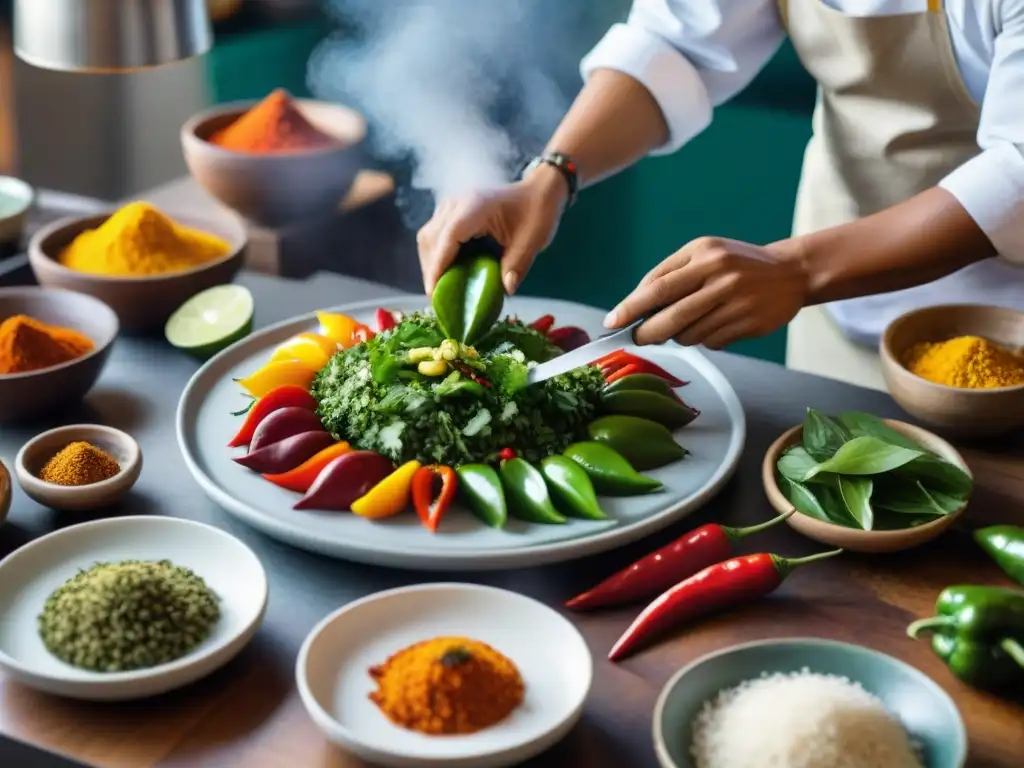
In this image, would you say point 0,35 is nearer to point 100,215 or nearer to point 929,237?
point 100,215

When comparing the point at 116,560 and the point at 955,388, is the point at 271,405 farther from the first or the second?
the point at 955,388

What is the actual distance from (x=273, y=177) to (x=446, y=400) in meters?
0.99

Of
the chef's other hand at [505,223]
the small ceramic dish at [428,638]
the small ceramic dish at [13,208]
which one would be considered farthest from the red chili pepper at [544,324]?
the small ceramic dish at [13,208]

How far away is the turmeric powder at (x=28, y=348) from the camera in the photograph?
63.5 inches

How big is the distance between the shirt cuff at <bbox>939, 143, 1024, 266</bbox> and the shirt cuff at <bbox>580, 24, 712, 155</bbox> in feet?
1.83

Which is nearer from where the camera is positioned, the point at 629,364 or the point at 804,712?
the point at 804,712

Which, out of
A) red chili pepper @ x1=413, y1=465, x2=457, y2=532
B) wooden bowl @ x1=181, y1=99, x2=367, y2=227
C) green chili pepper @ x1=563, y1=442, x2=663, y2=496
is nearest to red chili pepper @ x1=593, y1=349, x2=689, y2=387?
green chili pepper @ x1=563, y1=442, x2=663, y2=496

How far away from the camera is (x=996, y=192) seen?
156 cm

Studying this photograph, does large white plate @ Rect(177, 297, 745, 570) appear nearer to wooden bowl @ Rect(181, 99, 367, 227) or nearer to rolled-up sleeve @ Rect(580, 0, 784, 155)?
rolled-up sleeve @ Rect(580, 0, 784, 155)

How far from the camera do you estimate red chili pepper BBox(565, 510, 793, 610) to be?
1.27 m

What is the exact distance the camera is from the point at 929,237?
1585 mm

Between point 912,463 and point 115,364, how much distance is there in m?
1.15

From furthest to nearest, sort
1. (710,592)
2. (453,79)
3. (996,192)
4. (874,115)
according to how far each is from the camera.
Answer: (453,79), (874,115), (996,192), (710,592)

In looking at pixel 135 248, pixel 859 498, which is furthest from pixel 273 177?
pixel 859 498
